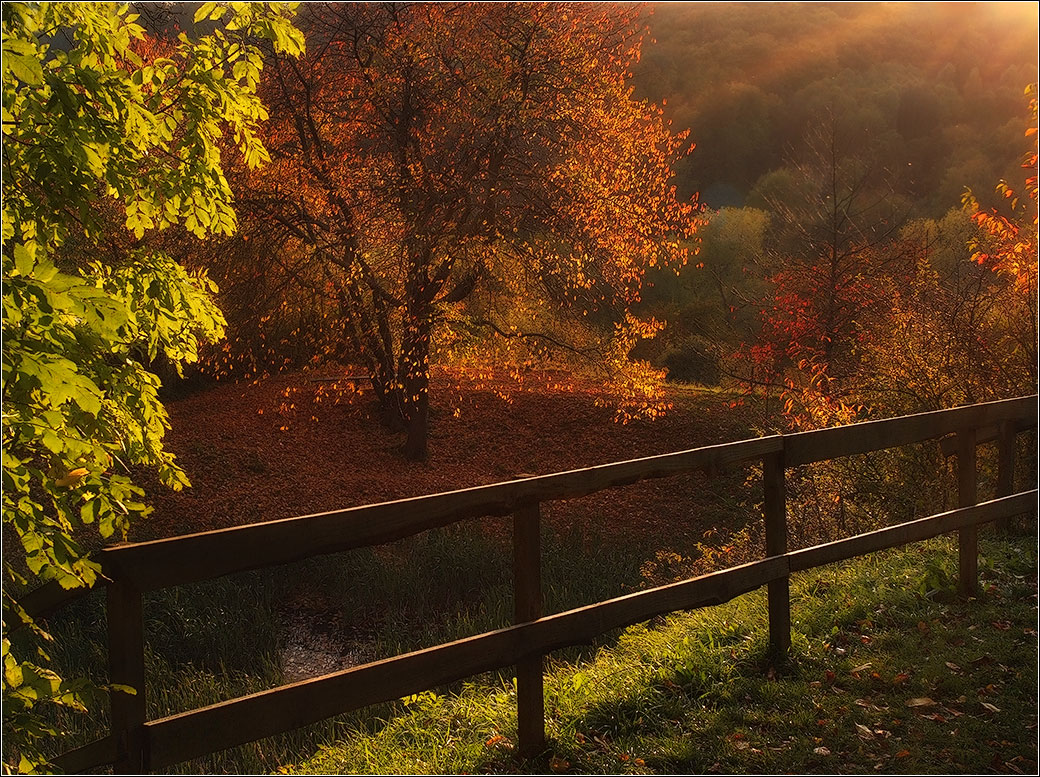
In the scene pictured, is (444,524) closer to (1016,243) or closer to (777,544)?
(777,544)

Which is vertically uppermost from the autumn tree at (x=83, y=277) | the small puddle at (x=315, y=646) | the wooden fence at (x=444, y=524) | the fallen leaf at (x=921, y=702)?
the autumn tree at (x=83, y=277)

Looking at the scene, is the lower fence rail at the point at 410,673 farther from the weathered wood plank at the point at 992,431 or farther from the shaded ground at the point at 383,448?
the shaded ground at the point at 383,448

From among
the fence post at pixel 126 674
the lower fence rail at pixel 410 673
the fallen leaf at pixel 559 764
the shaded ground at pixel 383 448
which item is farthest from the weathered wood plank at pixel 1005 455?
the shaded ground at pixel 383 448

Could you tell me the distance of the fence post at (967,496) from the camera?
20.5 ft

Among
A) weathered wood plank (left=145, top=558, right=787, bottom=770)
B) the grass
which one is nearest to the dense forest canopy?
the grass

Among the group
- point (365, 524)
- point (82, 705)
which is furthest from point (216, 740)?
point (365, 524)

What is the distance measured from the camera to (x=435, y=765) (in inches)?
168

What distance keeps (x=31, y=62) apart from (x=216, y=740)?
2441 mm

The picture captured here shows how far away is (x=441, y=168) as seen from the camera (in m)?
15.2

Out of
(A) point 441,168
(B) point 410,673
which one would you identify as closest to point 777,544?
(B) point 410,673

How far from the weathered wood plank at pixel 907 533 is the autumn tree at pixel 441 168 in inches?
380

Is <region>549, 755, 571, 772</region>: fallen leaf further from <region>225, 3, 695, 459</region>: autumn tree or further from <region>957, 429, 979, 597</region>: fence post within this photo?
<region>225, 3, 695, 459</region>: autumn tree

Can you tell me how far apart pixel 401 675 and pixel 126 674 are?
1.08 m

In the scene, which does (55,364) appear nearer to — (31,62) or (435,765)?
(31,62)
